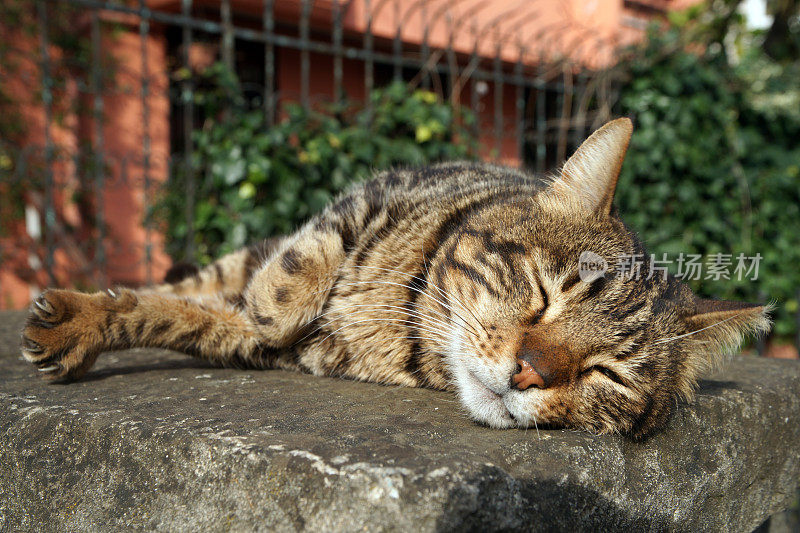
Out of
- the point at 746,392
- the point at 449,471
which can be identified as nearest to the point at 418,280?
the point at 449,471

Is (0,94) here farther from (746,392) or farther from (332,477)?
(746,392)

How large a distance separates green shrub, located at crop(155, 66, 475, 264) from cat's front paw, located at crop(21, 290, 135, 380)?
2.09 m

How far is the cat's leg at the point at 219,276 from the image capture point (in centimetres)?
258

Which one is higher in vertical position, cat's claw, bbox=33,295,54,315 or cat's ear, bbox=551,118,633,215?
cat's ear, bbox=551,118,633,215

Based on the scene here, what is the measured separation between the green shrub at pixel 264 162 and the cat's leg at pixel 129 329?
1901 mm

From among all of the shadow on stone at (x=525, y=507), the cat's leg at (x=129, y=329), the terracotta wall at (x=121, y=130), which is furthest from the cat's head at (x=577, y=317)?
the terracotta wall at (x=121, y=130)

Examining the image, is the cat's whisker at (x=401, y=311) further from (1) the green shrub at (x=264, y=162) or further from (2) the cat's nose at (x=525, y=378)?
(1) the green shrub at (x=264, y=162)

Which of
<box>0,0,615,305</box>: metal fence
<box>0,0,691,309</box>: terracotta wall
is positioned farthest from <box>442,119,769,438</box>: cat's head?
<box>0,0,691,309</box>: terracotta wall

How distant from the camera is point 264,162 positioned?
379cm

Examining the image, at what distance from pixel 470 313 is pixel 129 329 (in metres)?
1.06

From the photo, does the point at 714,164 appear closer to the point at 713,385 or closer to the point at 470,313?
the point at 713,385

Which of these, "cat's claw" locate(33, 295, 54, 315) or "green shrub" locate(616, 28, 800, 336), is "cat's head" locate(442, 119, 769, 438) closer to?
"cat's claw" locate(33, 295, 54, 315)

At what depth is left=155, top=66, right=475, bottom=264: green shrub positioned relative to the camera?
3.85 metres


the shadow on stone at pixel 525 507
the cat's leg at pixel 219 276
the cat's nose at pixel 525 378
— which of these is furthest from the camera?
the cat's leg at pixel 219 276
